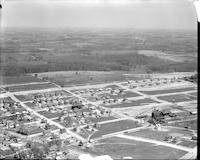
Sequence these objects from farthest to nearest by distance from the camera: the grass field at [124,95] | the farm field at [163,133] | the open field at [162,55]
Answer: the open field at [162,55] → the grass field at [124,95] → the farm field at [163,133]

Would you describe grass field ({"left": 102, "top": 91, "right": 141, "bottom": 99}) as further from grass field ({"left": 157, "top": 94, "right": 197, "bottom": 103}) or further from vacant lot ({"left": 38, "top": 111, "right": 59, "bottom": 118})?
vacant lot ({"left": 38, "top": 111, "right": 59, "bottom": 118})

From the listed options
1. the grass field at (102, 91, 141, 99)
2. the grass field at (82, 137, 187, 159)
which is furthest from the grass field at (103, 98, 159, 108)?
the grass field at (82, 137, 187, 159)

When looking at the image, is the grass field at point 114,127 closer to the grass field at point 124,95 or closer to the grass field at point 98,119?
the grass field at point 98,119

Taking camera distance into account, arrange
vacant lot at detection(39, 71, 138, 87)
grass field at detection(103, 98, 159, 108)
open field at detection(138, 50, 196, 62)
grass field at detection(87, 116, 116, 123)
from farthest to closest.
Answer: open field at detection(138, 50, 196, 62) < vacant lot at detection(39, 71, 138, 87) < grass field at detection(103, 98, 159, 108) < grass field at detection(87, 116, 116, 123)

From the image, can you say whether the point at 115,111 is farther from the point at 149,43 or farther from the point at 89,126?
the point at 149,43

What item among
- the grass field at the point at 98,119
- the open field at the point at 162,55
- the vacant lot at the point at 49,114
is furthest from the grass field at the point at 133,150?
the open field at the point at 162,55

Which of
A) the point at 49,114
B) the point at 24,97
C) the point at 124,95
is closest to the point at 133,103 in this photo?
the point at 124,95
